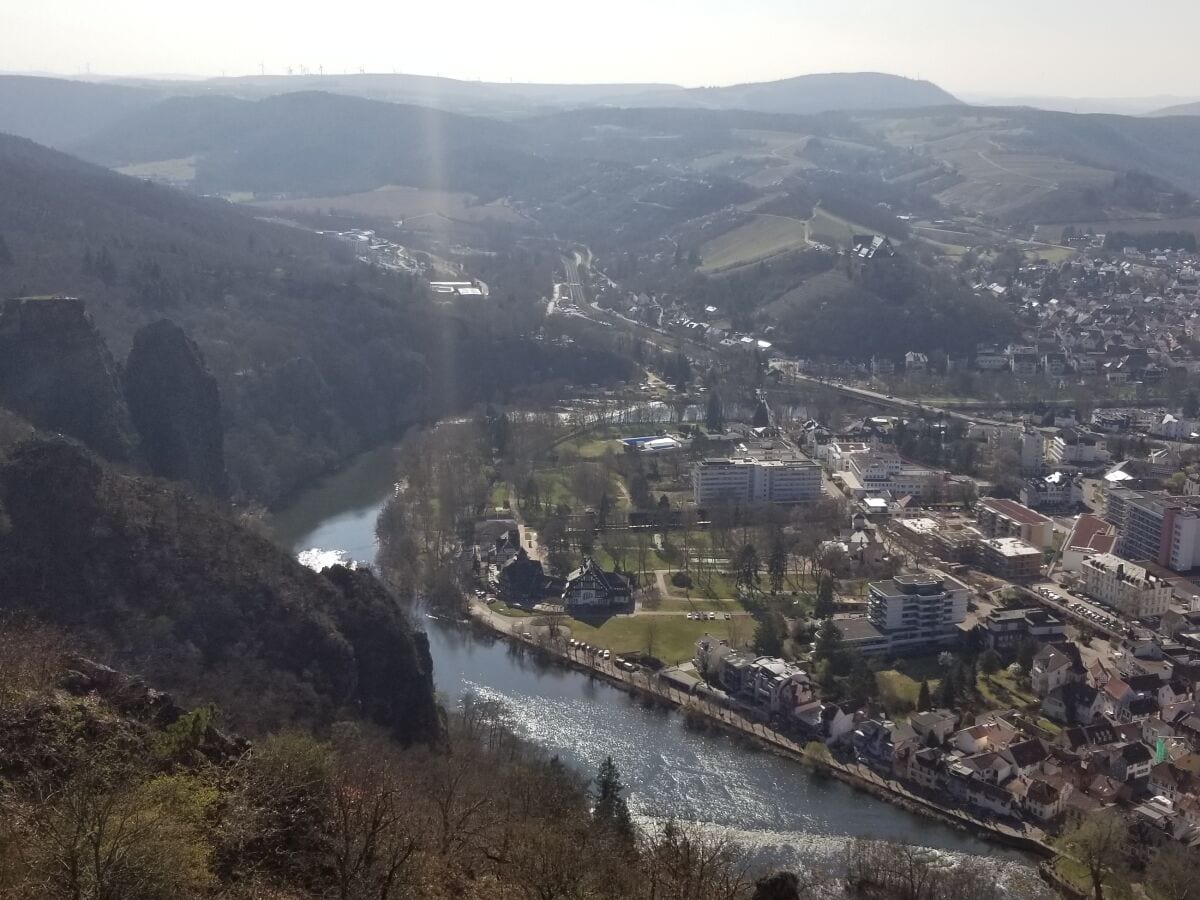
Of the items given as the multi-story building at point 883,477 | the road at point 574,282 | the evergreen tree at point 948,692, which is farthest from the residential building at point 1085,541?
the road at point 574,282

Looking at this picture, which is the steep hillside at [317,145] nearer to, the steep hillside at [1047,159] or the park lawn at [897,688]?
the steep hillside at [1047,159]

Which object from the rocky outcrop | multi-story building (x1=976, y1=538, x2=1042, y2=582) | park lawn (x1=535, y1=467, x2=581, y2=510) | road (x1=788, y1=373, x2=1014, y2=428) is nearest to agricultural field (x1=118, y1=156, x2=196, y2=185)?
road (x1=788, y1=373, x2=1014, y2=428)

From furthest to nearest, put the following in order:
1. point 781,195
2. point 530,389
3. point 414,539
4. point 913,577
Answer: point 781,195
point 530,389
point 414,539
point 913,577

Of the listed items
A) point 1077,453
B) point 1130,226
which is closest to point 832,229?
point 1130,226

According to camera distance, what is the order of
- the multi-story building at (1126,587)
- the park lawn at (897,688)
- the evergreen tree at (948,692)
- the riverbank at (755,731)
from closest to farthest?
the riverbank at (755,731) → the evergreen tree at (948,692) → the park lawn at (897,688) → the multi-story building at (1126,587)

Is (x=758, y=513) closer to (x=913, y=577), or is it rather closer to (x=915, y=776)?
(x=913, y=577)

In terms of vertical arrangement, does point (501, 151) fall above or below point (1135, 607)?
above

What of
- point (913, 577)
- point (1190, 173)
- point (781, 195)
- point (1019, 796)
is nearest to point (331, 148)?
point (781, 195)
